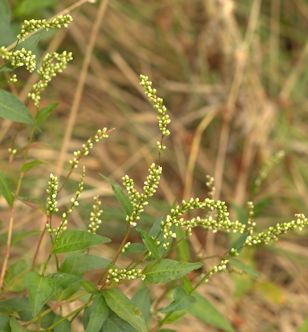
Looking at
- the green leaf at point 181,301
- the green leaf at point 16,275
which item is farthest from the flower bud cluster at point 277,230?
the green leaf at point 16,275

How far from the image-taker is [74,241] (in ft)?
4.30

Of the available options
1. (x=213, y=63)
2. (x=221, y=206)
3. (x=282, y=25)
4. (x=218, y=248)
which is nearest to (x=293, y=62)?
(x=282, y=25)

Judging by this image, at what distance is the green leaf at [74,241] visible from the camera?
1302mm

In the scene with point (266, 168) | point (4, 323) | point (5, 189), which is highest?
point (266, 168)

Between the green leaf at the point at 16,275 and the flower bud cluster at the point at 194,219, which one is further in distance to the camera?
the green leaf at the point at 16,275

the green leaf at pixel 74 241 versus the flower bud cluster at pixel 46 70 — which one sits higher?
the flower bud cluster at pixel 46 70

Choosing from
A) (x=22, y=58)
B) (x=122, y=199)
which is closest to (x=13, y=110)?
(x=22, y=58)

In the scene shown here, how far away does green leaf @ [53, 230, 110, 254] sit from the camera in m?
1.30

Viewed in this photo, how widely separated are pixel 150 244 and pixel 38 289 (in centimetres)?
19

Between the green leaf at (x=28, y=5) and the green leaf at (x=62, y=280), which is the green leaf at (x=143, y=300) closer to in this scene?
the green leaf at (x=62, y=280)

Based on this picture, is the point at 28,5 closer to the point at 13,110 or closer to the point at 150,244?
the point at 13,110

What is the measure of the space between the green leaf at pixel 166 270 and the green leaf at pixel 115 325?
0.10 m

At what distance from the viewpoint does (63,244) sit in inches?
51.7

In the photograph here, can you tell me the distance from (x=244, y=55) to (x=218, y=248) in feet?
2.39
